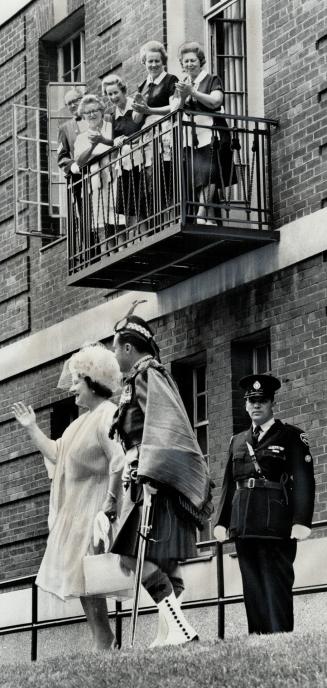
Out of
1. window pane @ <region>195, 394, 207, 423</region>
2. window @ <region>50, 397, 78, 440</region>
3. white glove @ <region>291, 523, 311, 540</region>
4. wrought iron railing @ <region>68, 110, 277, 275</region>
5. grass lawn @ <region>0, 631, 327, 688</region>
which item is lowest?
grass lawn @ <region>0, 631, 327, 688</region>

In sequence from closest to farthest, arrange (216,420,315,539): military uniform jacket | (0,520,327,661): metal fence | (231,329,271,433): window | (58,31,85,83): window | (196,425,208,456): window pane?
1. (216,420,315,539): military uniform jacket
2. (0,520,327,661): metal fence
3. (231,329,271,433): window
4. (196,425,208,456): window pane
5. (58,31,85,83): window

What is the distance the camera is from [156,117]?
18297 mm

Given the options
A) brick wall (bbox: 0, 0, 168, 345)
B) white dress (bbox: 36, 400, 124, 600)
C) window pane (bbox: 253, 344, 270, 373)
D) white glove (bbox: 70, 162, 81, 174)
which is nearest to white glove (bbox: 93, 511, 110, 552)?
white dress (bbox: 36, 400, 124, 600)

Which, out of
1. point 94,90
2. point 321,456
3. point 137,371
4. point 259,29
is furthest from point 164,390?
point 94,90

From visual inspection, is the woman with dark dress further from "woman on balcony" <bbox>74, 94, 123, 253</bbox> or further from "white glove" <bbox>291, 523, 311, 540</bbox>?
"white glove" <bbox>291, 523, 311, 540</bbox>

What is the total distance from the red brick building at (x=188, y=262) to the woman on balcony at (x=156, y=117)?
69cm

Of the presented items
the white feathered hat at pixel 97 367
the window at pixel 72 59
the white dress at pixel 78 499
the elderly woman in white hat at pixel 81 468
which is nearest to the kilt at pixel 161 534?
the elderly woman in white hat at pixel 81 468

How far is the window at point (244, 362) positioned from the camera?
18188 mm

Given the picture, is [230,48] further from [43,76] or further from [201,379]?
[43,76]

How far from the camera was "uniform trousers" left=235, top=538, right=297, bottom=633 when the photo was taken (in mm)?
13445

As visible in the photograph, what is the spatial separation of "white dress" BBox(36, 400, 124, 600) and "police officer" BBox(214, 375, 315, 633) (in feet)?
4.16

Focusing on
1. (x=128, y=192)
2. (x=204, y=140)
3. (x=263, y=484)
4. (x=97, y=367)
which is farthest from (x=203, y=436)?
(x=263, y=484)

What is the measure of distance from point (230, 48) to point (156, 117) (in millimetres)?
1541

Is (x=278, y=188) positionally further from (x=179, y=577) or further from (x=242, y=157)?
(x=179, y=577)
